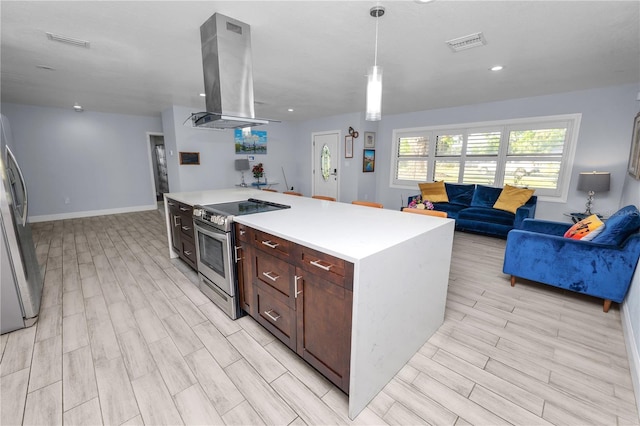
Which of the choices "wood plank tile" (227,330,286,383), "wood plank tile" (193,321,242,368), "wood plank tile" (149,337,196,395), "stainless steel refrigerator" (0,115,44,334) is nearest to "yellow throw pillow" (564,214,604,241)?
"wood plank tile" (227,330,286,383)

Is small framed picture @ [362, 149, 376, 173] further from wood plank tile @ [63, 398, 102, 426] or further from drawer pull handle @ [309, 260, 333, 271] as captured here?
wood plank tile @ [63, 398, 102, 426]

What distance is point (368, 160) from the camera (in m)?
6.48

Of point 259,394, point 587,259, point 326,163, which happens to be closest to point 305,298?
point 259,394

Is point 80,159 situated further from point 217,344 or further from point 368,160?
point 368,160

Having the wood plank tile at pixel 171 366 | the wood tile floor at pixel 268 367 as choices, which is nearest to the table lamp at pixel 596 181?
the wood tile floor at pixel 268 367

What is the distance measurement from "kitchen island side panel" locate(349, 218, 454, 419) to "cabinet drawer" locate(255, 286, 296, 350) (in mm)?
539

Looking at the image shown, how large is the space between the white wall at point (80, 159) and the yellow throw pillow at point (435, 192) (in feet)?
21.8

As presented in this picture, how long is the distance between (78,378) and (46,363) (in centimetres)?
35

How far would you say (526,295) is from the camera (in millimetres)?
2689

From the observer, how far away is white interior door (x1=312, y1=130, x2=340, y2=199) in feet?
22.1

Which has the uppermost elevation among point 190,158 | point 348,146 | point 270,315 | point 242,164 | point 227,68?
point 227,68

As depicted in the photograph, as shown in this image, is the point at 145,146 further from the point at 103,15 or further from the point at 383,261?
the point at 383,261

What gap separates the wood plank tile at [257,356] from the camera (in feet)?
5.69

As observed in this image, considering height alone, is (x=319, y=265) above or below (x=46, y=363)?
above
